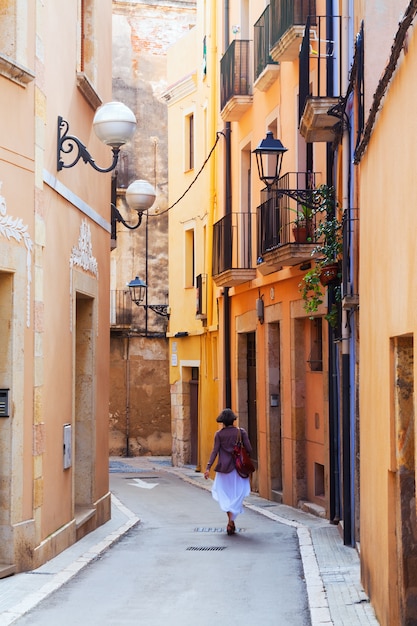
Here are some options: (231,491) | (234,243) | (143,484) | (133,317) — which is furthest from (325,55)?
(133,317)

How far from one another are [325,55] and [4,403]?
7.28 meters

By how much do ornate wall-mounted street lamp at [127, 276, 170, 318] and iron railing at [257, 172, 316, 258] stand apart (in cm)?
1269

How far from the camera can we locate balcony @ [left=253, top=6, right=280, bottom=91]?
19547 millimetres

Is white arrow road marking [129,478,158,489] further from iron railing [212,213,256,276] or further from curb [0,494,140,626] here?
curb [0,494,140,626]

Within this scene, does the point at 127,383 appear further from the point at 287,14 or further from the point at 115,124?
the point at 115,124

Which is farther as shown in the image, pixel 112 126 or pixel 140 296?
pixel 140 296

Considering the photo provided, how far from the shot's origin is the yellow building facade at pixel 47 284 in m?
10.8

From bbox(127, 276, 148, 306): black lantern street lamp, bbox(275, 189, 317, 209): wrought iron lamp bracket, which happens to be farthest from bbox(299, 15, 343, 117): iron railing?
bbox(127, 276, 148, 306): black lantern street lamp

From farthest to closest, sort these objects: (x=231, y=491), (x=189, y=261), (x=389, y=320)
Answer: (x=189, y=261) < (x=231, y=491) < (x=389, y=320)

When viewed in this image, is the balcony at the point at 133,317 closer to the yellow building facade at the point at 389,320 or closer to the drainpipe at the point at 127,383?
the drainpipe at the point at 127,383

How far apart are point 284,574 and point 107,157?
757cm

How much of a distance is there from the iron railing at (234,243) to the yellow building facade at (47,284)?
6.74m

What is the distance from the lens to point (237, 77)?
2223 centimetres

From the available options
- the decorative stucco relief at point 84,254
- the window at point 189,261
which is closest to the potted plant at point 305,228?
the decorative stucco relief at point 84,254
